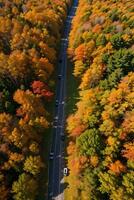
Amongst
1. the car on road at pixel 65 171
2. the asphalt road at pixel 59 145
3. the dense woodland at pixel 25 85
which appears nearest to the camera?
the dense woodland at pixel 25 85

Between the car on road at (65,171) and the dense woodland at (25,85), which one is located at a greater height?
the dense woodland at (25,85)

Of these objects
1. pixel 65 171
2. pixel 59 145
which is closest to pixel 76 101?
pixel 59 145

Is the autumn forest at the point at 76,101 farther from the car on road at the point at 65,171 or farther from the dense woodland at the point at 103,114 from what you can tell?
the car on road at the point at 65,171

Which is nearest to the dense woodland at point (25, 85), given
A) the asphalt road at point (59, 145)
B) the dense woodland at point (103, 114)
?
the asphalt road at point (59, 145)

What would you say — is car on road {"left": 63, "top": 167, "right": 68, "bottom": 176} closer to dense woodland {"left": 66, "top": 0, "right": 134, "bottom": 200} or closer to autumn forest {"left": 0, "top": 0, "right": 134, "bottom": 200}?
autumn forest {"left": 0, "top": 0, "right": 134, "bottom": 200}

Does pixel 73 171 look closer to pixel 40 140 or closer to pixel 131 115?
pixel 40 140

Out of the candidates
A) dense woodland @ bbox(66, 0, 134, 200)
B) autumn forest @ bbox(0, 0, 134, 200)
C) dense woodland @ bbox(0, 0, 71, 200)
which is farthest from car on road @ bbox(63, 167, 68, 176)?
dense woodland @ bbox(0, 0, 71, 200)

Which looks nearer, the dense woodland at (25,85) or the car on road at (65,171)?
the dense woodland at (25,85)
